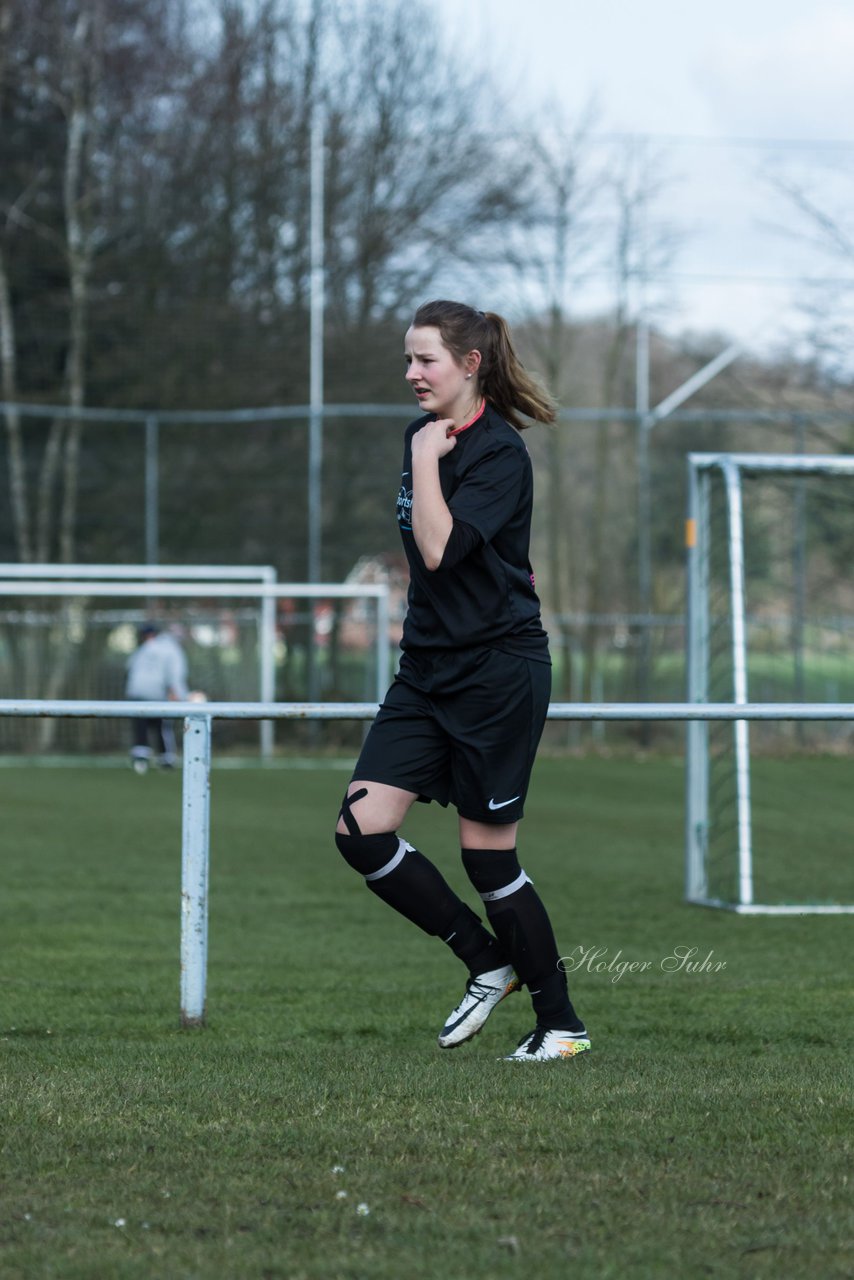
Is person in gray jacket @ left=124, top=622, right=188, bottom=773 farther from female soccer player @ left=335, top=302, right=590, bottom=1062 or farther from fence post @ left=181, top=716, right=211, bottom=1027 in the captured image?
female soccer player @ left=335, top=302, right=590, bottom=1062

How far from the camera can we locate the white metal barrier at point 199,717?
4.86 meters

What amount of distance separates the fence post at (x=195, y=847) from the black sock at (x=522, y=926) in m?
0.82

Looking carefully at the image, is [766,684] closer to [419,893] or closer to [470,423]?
[419,893]

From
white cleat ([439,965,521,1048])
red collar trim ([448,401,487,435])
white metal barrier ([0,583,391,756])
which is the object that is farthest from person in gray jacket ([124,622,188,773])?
red collar trim ([448,401,487,435])

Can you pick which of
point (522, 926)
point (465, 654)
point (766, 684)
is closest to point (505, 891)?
point (522, 926)

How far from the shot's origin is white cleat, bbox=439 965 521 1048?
4.56 meters

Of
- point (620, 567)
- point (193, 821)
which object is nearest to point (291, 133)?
point (620, 567)

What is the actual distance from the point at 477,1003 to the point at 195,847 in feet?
3.01

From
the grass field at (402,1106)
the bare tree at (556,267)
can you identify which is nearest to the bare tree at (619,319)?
the bare tree at (556,267)

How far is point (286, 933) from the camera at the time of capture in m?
7.64

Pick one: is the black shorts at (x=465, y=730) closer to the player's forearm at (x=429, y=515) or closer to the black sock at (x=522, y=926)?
the black sock at (x=522, y=926)

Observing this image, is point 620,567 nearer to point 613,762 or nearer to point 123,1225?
point 613,762

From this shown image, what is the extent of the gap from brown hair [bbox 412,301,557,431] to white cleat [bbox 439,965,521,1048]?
1.43 m

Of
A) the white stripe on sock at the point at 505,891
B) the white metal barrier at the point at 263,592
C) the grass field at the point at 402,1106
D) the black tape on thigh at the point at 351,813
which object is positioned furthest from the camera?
the white metal barrier at the point at 263,592
